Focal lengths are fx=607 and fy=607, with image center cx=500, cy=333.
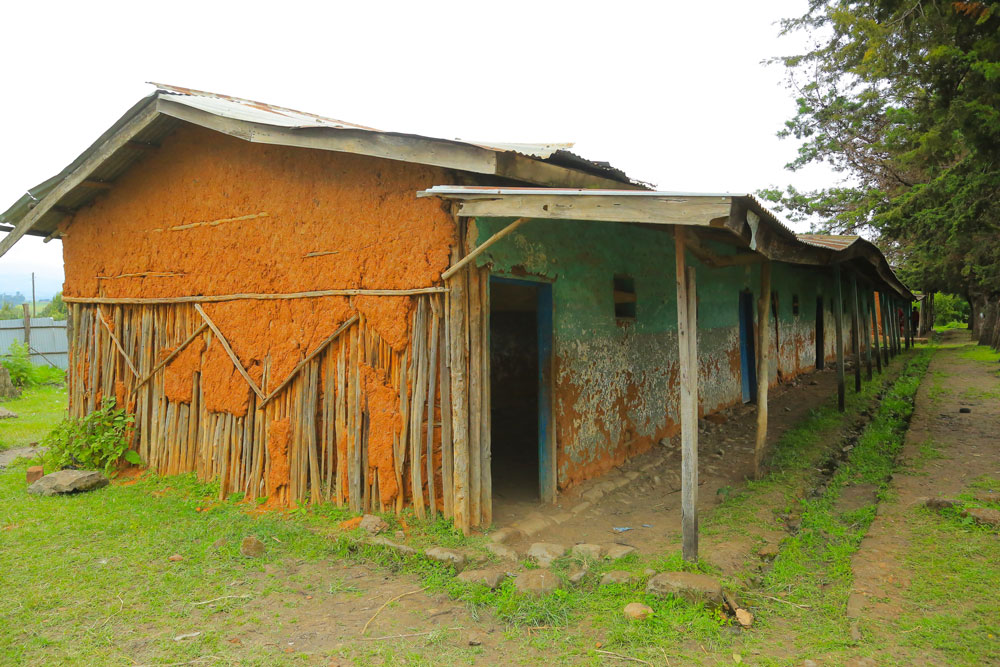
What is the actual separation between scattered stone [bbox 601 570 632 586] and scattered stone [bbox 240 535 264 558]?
2.91 m

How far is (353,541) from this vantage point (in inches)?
203

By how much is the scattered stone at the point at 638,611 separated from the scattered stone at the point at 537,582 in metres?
0.59

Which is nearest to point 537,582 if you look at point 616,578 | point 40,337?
point 616,578

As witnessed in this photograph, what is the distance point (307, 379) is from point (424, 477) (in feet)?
5.28

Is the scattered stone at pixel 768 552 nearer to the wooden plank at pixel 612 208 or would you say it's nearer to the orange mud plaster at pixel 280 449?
the wooden plank at pixel 612 208

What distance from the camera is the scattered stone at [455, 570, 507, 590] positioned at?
4.43m

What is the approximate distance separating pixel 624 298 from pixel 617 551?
3.55 meters

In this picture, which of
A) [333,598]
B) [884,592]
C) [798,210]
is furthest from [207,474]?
[798,210]

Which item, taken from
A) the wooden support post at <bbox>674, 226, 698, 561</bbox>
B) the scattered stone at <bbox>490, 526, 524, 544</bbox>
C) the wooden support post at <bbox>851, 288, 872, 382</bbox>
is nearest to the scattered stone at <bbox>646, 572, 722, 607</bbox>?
the wooden support post at <bbox>674, 226, 698, 561</bbox>

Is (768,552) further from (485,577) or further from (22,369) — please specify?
(22,369)

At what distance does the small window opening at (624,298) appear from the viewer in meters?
7.59

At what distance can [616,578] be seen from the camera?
14.4 ft

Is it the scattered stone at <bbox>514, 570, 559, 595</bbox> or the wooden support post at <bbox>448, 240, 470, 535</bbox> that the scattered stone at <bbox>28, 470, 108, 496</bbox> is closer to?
the wooden support post at <bbox>448, 240, 470, 535</bbox>

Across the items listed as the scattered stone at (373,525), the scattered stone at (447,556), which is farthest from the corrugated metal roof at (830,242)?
the scattered stone at (373,525)
